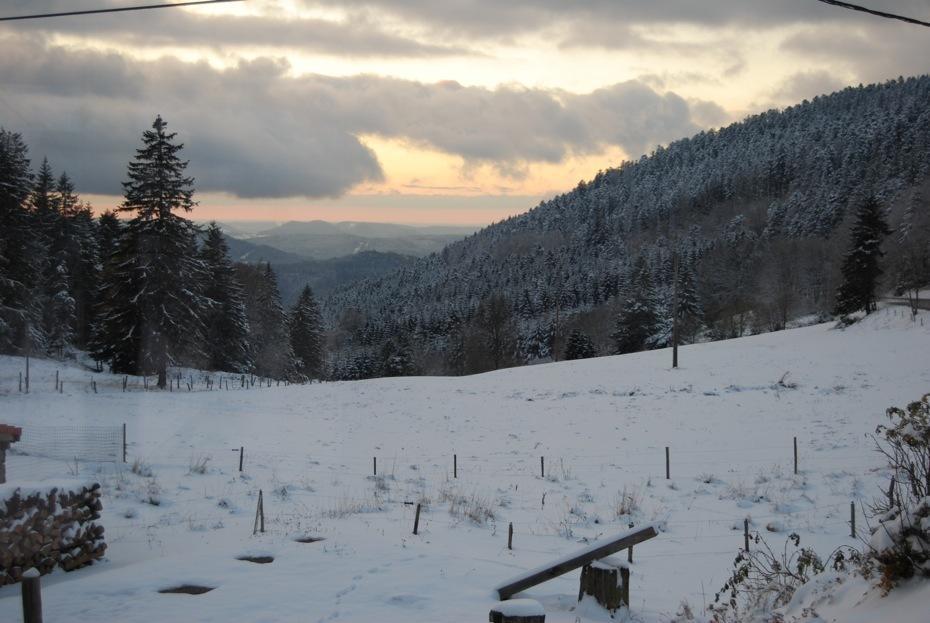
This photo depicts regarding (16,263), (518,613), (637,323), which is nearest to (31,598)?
(518,613)

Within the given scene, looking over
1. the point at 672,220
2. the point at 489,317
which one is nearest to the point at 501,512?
the point at 489,317

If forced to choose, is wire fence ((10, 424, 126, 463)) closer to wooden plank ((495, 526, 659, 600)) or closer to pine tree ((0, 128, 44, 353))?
wooden plank ((495, 526, 659, 600))

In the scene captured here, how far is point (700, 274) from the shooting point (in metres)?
119

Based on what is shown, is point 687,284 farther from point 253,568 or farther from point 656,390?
point 253,568

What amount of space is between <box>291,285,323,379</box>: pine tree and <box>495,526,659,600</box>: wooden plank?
6376 cm

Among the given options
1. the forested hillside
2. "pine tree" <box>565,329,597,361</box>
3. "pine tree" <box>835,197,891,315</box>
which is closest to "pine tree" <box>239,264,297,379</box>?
the forested hillside

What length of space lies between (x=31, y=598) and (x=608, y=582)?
5305 mm

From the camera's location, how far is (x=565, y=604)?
7176mm

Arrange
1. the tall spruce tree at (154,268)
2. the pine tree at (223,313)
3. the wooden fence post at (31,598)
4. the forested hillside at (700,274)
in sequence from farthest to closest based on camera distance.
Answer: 1. the forested hillside at (700,274)
2. the pine tree at (223,313)
3. the tall spruce tree at (154,268)
4. the wooden fence post at (31,598)

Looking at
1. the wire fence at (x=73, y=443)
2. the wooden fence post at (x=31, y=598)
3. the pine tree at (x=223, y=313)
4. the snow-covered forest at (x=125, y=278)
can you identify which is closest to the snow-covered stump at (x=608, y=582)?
the wooden fence post at (x=31, y=598)

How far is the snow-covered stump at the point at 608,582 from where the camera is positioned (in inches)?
268

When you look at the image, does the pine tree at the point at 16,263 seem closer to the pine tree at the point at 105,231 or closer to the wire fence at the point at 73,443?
the pine tree at the point at 105,231

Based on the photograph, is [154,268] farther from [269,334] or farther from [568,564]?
[568,564]

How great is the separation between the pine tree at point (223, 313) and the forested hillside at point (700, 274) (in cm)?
2645
